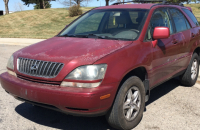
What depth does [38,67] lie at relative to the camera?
3.28 m

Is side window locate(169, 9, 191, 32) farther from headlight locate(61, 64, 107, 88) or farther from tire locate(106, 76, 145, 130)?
headlight locate(61, 64, 107, 88)

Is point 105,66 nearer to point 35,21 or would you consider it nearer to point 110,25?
point 110,25

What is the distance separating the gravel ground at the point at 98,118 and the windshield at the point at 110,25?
4.27 ft

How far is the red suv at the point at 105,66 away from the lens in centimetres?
306

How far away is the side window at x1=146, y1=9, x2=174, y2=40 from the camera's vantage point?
4.14 m

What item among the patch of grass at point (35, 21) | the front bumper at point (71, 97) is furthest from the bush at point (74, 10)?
the front bumper at point (71, 97)

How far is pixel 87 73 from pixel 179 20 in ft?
9.69

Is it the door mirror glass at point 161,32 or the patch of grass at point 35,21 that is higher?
the door mirror glass at point 161,32

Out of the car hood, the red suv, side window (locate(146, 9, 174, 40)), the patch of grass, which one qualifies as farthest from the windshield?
the patch of grass

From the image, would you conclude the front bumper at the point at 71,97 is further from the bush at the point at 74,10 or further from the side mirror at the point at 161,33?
the bush at the point at 74,10

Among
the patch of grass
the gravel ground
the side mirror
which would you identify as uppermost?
the side mirror

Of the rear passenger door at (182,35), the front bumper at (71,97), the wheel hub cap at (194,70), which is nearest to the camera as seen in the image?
the front bumper at (71,97)

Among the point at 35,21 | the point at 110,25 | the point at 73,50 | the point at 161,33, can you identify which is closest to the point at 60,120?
the point at 73,50

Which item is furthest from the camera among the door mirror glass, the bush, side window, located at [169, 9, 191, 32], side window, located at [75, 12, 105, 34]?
the bush
